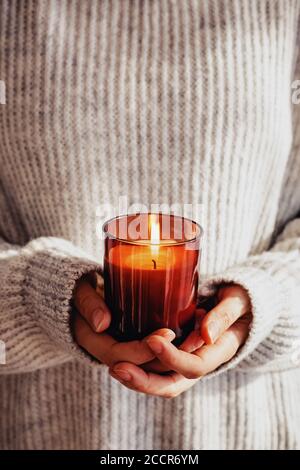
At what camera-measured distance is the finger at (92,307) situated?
0.58 meters

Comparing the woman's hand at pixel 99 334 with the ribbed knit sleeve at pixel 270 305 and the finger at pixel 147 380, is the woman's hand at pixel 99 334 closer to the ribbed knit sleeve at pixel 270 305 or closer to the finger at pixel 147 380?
the finger at pixel 147 380

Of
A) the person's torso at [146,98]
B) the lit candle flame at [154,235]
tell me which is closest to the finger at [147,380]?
the lit candle flame at [154,235]

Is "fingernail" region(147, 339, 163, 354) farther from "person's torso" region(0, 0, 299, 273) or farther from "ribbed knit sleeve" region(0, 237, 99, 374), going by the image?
"person's torso" region(0, 0, 299, 273)

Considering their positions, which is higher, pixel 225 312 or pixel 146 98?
pixel 146 98

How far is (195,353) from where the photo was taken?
A: 58 cm

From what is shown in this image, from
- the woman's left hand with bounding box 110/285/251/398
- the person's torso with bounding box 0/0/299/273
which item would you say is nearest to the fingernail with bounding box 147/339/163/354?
the woman's left hand with bounding box 110/285/251/398

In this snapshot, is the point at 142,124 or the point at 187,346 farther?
the point at 142,124

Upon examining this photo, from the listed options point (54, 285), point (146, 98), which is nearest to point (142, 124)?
point (146, 98)

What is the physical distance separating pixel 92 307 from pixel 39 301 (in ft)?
0.37

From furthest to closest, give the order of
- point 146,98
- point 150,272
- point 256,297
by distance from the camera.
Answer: point 146,98
point 256,297
point 150,272

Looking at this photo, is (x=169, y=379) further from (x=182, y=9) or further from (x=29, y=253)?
(x=182, y=9)

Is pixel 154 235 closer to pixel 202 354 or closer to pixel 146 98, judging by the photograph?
pixel 202 354

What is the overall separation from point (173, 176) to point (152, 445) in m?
0.44

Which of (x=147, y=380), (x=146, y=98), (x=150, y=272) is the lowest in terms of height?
(x=147, y=380)
